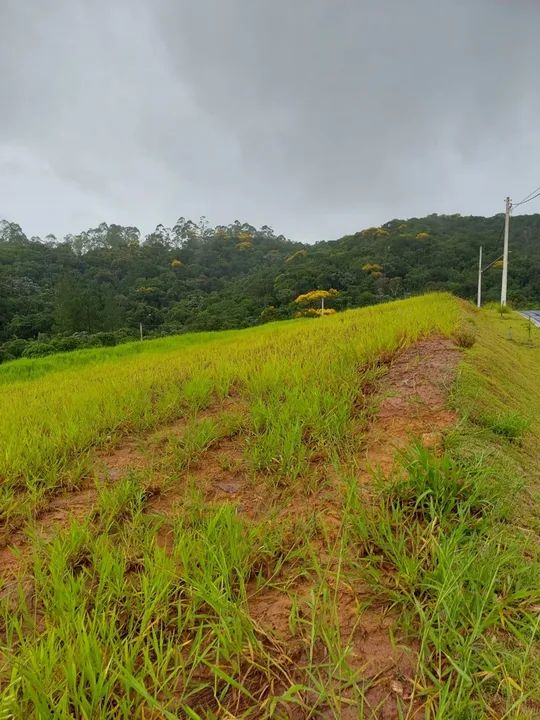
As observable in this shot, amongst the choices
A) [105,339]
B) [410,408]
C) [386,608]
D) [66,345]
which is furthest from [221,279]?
[386,608]

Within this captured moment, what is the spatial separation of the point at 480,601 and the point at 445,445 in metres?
0.82

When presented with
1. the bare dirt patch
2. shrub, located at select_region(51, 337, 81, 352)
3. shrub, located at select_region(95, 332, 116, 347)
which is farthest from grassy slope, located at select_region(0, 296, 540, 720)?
shrub, located at select_region(95, 332, 116, 347)

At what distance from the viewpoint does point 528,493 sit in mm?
1689

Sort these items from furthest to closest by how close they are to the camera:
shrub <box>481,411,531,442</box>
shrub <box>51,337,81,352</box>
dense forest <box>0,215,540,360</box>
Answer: dense forest <box>0,215,540,360</box>, shrub <box>51,337,81,352</box>, shrub <box>481,411,531,442</box>

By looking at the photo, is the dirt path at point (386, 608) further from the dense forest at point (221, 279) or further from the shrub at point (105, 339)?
the shrub at point (105, 339)

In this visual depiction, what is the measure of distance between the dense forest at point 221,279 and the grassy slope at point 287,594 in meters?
17.0

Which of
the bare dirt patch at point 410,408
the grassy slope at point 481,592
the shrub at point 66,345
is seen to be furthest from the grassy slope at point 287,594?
the shrub at point 66,345

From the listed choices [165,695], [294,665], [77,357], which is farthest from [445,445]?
[77,357]

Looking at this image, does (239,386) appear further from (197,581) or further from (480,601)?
(480,601)

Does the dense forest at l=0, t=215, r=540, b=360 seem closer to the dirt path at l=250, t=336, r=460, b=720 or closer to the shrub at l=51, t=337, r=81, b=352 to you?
the shrub at l=51, t=337, r=81, b=352

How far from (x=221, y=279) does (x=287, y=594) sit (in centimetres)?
4777

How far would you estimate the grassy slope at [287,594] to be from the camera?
0.98 meters

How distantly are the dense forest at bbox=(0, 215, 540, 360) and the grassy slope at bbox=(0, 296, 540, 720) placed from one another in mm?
16976

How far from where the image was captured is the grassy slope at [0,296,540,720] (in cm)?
98
